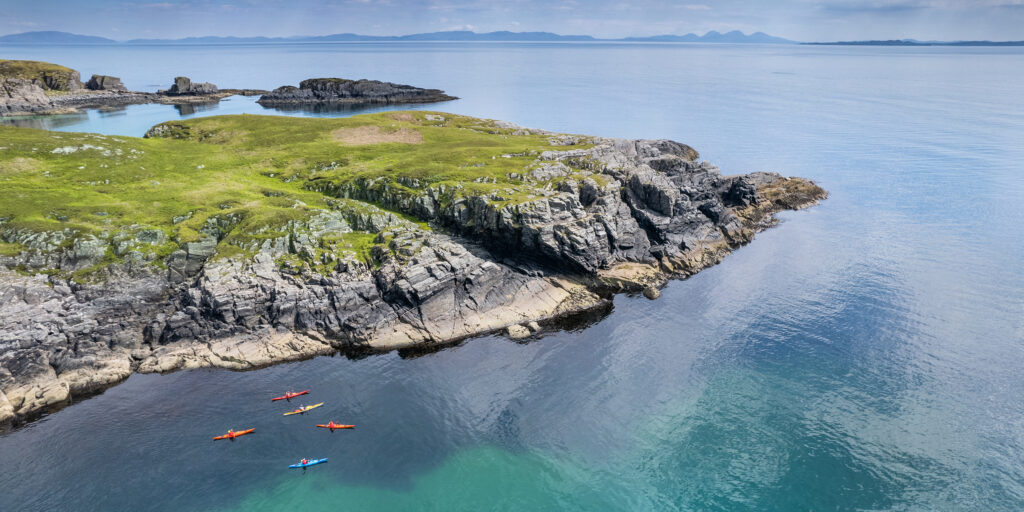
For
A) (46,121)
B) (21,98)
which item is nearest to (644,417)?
(46,121)

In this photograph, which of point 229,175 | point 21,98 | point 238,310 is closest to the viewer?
point 238,310

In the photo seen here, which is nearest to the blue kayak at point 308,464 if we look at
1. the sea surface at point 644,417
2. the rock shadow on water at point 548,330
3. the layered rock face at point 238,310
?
the sea surface at point 644,417

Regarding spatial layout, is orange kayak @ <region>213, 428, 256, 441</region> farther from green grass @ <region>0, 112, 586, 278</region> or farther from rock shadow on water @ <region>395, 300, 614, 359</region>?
green grass @ <region>0, 112, 586, 278</region>

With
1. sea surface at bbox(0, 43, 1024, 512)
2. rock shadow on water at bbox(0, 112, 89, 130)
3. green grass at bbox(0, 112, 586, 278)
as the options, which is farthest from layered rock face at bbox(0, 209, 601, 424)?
rock shadow on water at bbox(0, 112, 89, 130)

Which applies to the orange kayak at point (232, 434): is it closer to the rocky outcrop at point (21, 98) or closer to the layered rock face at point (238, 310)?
the layered rock face at point (238, 310)

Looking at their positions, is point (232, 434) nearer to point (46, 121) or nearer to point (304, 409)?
point (304, 409)

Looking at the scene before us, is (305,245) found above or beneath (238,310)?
above
